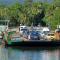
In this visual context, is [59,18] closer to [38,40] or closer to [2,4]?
[38,40]

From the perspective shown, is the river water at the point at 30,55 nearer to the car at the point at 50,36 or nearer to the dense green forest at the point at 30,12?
the car at the point at 50,36

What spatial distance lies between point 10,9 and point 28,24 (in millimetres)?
5611

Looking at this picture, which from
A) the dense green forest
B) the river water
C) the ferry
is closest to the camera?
the river water

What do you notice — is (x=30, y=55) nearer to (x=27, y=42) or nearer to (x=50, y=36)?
(x=27, y=42)

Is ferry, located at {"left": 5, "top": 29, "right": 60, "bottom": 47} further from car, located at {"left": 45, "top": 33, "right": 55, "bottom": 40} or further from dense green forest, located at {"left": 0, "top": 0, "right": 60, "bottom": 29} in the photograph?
dense green forest, located at {"left": 0, "top": 0, "right": 60, "bottom": 29}

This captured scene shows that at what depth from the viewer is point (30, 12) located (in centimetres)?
5850

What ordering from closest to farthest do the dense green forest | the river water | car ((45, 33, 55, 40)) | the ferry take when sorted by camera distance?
the river water, the ferry, car ((45, 33, 55, 40)), the dense green forest

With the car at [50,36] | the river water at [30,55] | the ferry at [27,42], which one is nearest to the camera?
the river water at [30,55]

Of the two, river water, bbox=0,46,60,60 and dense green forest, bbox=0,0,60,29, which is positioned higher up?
dense green forest, bbox=0,0,60,29

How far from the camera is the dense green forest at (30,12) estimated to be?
55.6 meters

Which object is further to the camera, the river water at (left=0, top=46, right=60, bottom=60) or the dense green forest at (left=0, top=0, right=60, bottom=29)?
the dense green forest at (left=0, top=0, right=60, bottom=29)

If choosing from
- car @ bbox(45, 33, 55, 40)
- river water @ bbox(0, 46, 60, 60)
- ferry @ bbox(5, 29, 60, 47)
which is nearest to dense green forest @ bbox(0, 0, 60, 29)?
car @ bbox(45, 33, 55, 40)

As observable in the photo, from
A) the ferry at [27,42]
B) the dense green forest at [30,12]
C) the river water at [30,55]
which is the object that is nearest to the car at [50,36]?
the ferry at [27,42]

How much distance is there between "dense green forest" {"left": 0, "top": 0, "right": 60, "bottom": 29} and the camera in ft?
183
